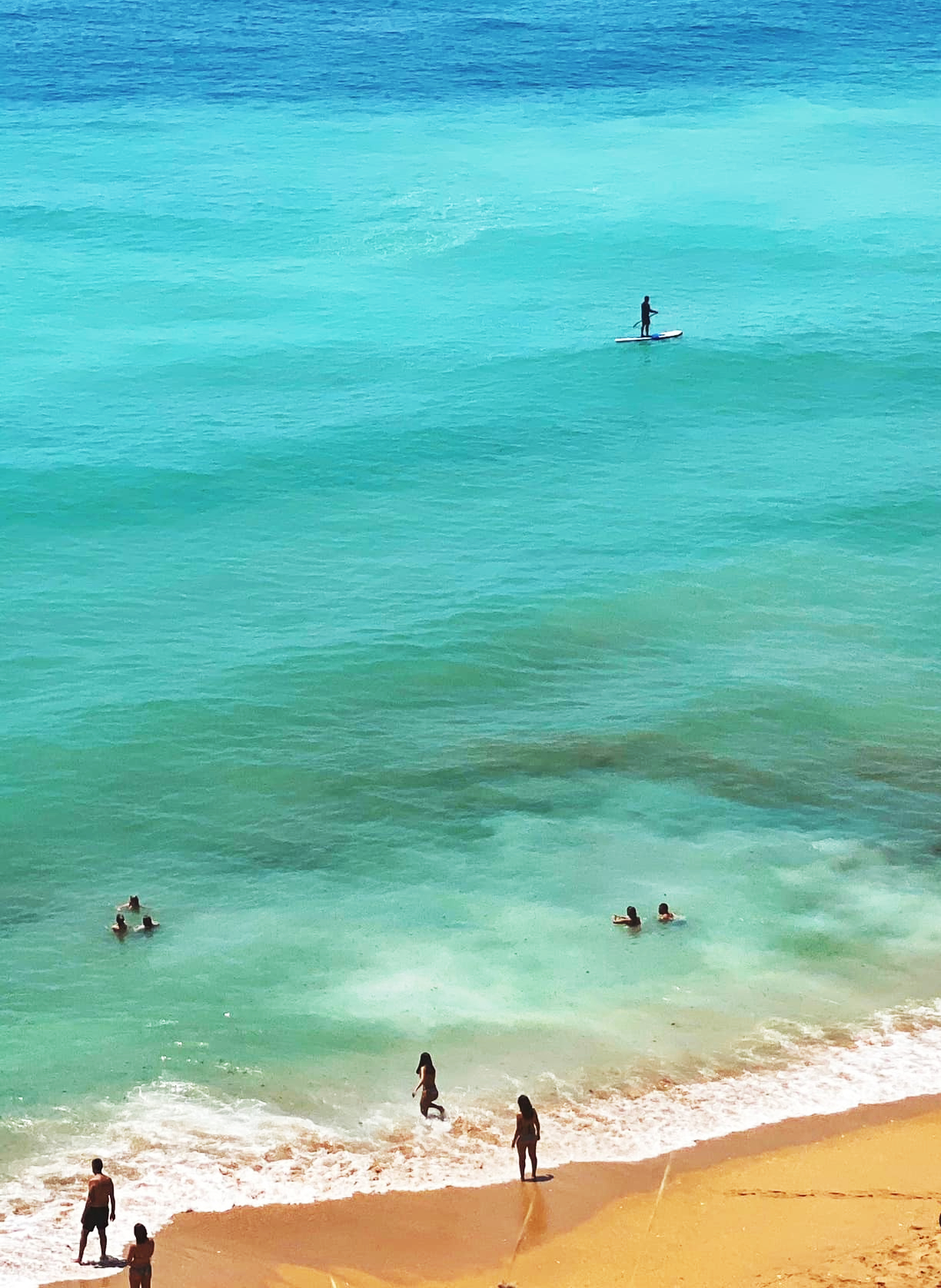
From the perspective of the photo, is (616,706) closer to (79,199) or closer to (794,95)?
(79,199)

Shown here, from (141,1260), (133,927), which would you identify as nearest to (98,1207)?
(141,1260)

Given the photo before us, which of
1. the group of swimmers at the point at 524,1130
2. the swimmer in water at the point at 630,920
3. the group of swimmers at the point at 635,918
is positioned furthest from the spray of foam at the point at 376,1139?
the swimmer in water at the point at 630,920

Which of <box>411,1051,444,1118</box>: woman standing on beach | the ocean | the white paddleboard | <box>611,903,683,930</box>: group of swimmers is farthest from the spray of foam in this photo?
the white paddleboard

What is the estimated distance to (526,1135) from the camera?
81.8 ft

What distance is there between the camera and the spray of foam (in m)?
25.1

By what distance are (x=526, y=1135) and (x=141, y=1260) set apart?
630 cm

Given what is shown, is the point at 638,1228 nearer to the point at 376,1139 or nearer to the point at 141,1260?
the point at 376,1139

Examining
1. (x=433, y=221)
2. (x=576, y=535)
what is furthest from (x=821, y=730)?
(x=433, y=221)

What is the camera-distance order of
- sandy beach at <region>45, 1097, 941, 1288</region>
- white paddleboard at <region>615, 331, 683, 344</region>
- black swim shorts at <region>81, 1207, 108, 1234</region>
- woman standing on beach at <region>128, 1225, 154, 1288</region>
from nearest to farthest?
1. woman standing on beach at <region>128, 1225, 154, 1288</region>
2. sandy beach at <region>45, 1097, 941, 1288</region>
3. black swim shorts at <region>81, 1207, 108, 1234</region>
4. white paddleboard at <region>615, 331, 683, 344</region>

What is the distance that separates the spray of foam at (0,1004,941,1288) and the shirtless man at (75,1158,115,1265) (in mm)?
474

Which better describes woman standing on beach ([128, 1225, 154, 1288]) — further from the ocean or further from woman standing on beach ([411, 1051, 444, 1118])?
woman standing on beach ([411, 1051, 444, 1118])

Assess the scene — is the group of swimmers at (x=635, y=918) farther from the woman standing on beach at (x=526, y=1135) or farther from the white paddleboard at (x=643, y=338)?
the white paddleboard at (x=643, y=338)

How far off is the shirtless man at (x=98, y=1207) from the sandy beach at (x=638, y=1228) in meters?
0.58

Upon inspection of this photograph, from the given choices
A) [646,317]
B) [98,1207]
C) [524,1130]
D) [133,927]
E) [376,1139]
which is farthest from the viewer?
[646,317]
